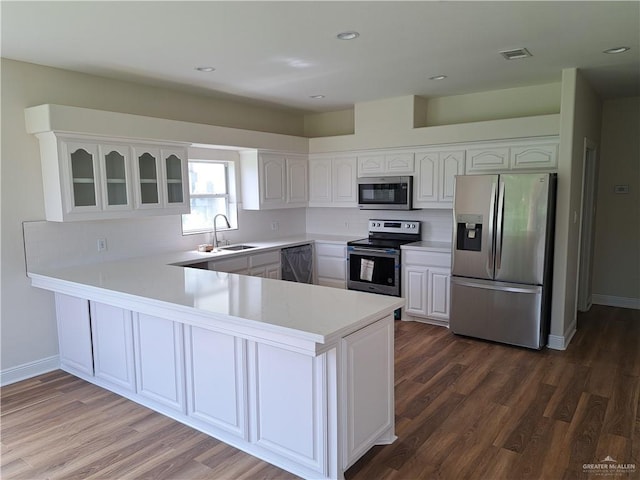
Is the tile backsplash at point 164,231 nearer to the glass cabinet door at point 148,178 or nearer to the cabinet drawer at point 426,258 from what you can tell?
the glass cabinet door at point 148,178

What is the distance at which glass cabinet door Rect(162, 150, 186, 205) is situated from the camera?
13.3 ft

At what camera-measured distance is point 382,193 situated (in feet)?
16.8

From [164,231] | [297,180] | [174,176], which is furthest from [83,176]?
[297,180]

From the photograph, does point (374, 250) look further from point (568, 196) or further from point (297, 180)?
point (568, 196)

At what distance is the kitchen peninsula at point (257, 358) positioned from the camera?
2.17 m

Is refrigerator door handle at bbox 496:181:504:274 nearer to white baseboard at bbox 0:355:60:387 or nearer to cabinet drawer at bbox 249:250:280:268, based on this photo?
cabinet drawer at bbox 249:250:280:268

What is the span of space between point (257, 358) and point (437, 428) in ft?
4.12

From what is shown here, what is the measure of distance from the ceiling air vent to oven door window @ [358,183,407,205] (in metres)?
1.79

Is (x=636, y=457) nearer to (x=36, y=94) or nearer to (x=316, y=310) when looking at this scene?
(x=316, y=310)

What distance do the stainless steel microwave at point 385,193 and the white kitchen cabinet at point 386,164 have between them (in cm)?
9

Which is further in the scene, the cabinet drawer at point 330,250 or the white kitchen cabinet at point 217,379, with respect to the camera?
the cabinet drawer at point 330,250

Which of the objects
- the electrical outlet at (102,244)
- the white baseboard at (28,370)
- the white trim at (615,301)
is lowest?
the white baseboard at (28,370)

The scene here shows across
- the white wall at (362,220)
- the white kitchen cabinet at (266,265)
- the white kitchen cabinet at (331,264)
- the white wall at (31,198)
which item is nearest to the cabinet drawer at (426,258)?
the white wall at (362,220)

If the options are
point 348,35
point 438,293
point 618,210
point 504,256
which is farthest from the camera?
point 618,210
